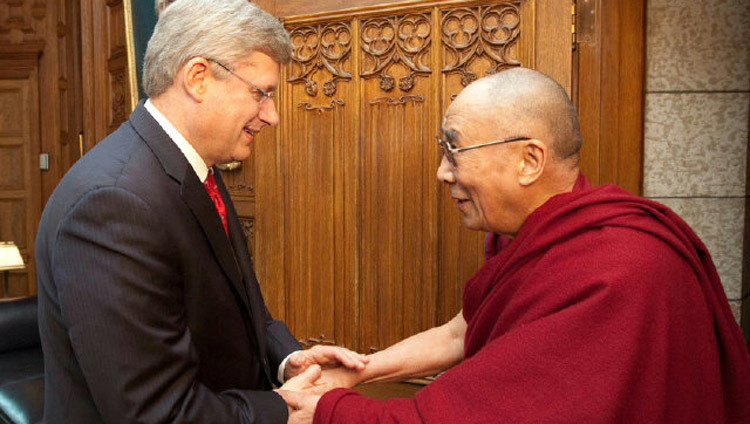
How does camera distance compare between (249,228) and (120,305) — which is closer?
(120,305)

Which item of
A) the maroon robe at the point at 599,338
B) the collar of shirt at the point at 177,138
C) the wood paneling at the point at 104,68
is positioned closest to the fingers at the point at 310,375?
the maroon robe at the point at 599,338

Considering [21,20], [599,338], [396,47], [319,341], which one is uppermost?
[21,20]

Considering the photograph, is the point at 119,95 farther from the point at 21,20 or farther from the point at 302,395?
the point at 302,395

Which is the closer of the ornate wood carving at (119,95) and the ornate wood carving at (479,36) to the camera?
the ornate wood carving at (479,36)

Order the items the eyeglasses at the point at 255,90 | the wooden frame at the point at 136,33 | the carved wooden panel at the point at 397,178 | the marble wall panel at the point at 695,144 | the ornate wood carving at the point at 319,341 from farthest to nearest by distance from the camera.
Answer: the wooden frame at the point at 136,33 < the ornate wood carving at the point at 319,341 < the marble wall panel at the point at 695,144 < the carved wooden panel at the point at 397,178 < the eyeglasses at the point at 255,90

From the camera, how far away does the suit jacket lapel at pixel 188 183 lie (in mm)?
1350

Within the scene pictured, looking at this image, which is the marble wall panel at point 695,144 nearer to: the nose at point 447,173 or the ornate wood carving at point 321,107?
the ornate wood carving at point 321,107

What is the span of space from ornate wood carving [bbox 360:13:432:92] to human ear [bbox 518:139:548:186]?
3.97ft

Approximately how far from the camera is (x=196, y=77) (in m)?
1.39

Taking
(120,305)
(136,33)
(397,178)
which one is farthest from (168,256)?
(136,33)

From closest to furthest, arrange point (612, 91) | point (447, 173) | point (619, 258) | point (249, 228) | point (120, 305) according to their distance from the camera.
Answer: point (120, 305) → point (619, 258) → point (447, 173) → point (612, 91) → point (249, 228)

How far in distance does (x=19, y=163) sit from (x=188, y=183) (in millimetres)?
5643

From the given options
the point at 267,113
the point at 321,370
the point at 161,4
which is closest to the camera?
the point at 267,113

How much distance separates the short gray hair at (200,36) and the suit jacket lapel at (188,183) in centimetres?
9
